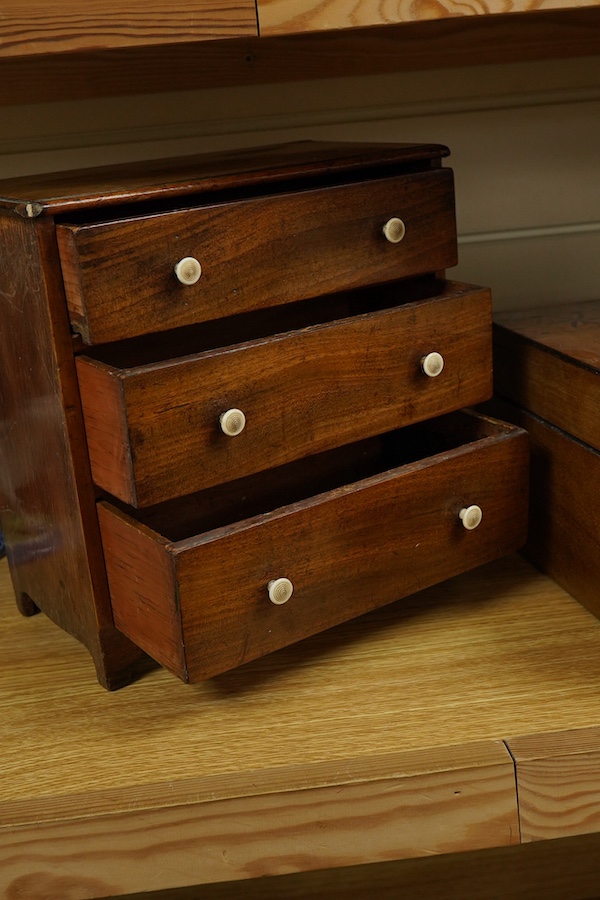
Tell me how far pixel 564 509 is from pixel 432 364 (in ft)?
0.88

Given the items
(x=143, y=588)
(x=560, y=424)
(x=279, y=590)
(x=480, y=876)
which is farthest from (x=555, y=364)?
(x=480, y=876)

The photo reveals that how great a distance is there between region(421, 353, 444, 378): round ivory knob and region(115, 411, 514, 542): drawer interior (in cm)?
11

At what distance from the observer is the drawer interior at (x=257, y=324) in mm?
1174

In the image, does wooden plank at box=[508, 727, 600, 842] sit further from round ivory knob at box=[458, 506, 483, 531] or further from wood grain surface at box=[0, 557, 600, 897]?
round ivory knob at box=[458, 506, 483, 531]

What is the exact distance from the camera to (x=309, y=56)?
4.82ft

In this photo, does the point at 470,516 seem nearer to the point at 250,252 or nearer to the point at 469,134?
the point at 250,252

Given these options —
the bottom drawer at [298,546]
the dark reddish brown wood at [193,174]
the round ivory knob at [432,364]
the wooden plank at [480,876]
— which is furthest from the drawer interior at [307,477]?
the wooden plank at [480,876]

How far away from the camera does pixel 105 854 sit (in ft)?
3.10

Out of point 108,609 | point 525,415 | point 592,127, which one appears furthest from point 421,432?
point 592,127

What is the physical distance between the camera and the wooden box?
3.82 ft

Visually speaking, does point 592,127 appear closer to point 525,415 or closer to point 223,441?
point 525,415

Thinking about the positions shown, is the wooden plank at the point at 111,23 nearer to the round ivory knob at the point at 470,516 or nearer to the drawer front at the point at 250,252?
the drawer front at the point at 250,252

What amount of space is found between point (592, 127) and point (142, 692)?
116 cm

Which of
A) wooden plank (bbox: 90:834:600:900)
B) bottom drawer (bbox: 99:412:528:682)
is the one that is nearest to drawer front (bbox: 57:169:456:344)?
bottom drawer (bbox: 99:412:528:682)
